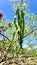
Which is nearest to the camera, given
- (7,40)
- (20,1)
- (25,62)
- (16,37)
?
(20,1)

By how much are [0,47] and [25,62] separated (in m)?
0.71

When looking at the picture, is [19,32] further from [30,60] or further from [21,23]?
[30,60]

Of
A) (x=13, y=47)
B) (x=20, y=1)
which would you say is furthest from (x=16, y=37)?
(x=20, y=1)

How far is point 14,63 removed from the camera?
5.89 meters

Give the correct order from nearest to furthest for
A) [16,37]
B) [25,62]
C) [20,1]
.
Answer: [20,1], [16,37], [25,62]

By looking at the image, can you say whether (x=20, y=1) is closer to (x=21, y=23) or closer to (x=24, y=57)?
(x=21, y=23)

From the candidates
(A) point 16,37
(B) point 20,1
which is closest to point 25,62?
(A) point 16,37

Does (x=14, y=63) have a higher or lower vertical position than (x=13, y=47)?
lower

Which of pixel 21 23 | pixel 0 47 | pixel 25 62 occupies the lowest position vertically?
pixel 25 62

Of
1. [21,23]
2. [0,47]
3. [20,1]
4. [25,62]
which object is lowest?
[25,62]

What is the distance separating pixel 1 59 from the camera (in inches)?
235

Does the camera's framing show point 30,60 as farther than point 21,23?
Yes

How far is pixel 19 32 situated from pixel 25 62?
1.45 metres

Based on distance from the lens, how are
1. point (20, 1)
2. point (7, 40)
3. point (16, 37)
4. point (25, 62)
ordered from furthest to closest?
point (25, 62) < point (7, 40) < point (16, 37) < point (20, 1)
